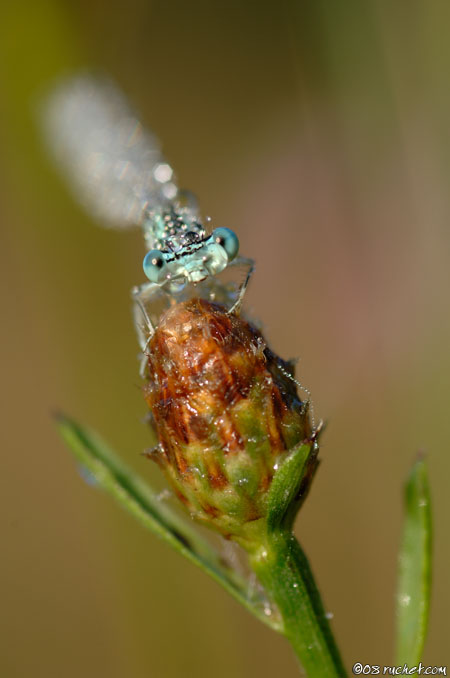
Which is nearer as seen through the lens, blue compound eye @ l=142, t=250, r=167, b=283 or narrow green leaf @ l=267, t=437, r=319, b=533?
narrow green leaf @ l=267, t=437, r=319, b=533

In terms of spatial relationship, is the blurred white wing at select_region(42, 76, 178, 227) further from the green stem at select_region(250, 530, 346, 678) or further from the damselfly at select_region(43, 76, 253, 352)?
the green stem at select_region(250, 530, 346, 678)

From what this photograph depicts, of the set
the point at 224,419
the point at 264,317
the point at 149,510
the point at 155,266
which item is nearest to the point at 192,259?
the point at 155,266

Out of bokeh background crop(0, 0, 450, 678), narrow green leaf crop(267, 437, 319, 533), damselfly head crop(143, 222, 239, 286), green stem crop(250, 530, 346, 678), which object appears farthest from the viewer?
bokeh background crop(0, 0, 450, 678)

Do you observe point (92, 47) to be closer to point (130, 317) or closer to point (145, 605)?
point (130, 317)

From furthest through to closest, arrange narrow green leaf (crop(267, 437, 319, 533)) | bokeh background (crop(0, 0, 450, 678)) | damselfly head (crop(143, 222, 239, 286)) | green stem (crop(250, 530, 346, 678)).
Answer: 1. bokeh background (crop(0, 0, 450, 678))
2. damselfly head (crop(143, 222, 239, 286))
3. green stem (crop(250, 530, 346, 678))
4. narrow green leaf (crop(267, 437, 319, 533))

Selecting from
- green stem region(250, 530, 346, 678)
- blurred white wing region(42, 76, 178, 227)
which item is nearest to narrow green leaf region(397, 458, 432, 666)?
green stem region(250, 530, 346, 678)

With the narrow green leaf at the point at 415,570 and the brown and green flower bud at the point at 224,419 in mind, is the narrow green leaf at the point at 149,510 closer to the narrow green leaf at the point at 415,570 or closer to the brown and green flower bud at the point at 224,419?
the brown and green flower bud at the point at 224,419

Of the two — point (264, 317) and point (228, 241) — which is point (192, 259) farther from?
point (264, 317)

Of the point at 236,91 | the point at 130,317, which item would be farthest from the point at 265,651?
the point at 236,91
